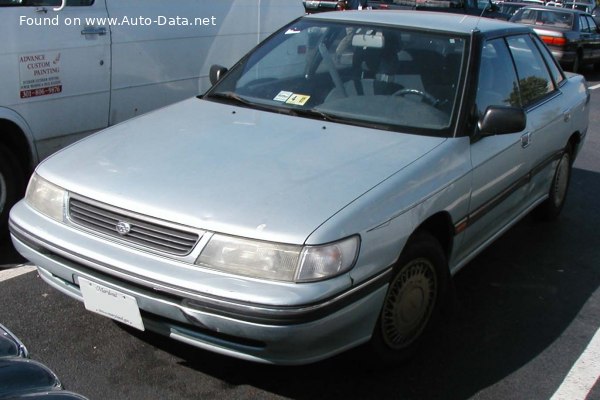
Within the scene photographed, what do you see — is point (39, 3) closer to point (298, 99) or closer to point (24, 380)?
point (298, 99)

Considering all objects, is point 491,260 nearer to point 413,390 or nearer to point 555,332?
point 555,332

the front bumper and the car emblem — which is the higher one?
the car emblem

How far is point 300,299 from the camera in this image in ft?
9.21

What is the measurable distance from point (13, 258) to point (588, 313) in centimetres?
346

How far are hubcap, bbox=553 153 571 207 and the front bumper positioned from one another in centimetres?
291

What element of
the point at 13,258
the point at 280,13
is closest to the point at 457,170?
the point at 13,258

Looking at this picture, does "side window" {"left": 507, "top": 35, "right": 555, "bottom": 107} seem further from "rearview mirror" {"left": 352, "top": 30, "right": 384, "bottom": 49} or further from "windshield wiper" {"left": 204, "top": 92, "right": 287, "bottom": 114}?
"windshield wiper" {"left": 204, "top": 92, "right": 287, "bottom": 114}

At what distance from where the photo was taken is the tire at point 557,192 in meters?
5.58

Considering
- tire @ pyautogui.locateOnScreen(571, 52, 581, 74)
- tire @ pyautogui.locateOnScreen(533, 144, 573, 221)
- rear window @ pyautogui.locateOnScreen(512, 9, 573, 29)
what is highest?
rear window @ pyautogui.locateOnScreen(512, 9, 573, 29)

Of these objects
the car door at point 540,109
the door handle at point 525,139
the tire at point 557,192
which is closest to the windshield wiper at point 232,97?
the door handle at point 525,139

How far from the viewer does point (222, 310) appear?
283cm

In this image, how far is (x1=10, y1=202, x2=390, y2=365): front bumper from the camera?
9.25 ft

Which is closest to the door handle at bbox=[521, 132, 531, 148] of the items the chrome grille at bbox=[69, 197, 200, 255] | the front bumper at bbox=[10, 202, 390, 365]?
the front bumper at bbox=[10, 202, 390, 365]

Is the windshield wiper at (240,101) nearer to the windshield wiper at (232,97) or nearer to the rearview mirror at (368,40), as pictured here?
the windshield wiper at (232,97)
